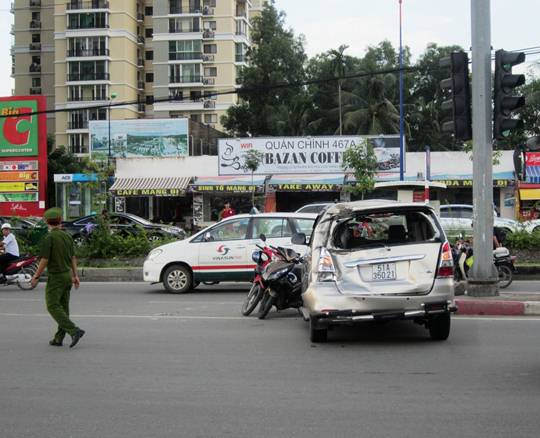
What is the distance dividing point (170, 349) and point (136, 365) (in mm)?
926

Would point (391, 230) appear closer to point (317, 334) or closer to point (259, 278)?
point (317, 334)

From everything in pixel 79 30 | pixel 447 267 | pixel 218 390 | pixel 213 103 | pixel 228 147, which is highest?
pixel 79 30

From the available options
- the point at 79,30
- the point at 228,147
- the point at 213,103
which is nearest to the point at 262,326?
the point at 228,147

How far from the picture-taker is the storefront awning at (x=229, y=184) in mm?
37656

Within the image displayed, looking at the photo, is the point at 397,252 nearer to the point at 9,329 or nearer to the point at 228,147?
the point at 9,329

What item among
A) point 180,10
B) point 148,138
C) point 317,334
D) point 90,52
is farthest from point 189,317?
point 90,52

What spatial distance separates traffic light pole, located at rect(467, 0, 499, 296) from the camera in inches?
442

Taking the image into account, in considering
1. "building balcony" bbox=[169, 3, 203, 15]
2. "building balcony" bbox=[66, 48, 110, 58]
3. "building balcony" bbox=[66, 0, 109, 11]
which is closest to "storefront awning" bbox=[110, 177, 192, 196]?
"building balcony" bbox=[169, 3, 203, 15]

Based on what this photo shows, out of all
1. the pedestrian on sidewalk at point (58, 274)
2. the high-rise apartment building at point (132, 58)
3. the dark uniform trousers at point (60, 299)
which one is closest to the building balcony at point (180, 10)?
the high-rise apartment building at point (132, 58)

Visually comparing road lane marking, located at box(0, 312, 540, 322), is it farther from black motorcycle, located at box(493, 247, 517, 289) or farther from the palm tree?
the palm tree

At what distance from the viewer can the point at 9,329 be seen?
10320 millimetres

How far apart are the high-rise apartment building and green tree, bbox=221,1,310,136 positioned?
1083cm

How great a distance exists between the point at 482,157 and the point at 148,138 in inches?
1527

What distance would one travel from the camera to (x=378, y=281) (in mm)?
8352
